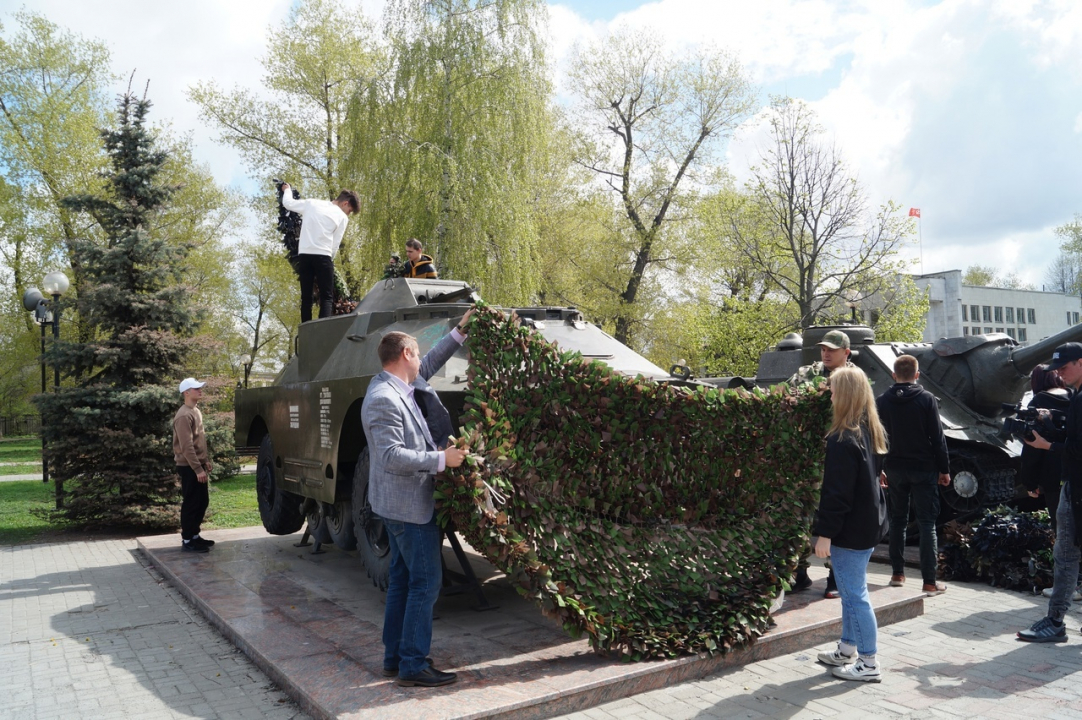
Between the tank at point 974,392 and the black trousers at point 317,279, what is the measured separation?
4445 millimetres

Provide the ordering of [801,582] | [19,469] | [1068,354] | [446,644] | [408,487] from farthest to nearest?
1. [19,469]
2. [801,582]
3. [1068,354]
4. [446,644]
5. [408,487]

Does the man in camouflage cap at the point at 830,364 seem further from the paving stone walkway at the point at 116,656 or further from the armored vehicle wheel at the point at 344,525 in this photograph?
the paving stone walkway at the point at 116,656

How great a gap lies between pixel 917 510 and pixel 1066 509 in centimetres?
150

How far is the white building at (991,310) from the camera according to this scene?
57.4 m

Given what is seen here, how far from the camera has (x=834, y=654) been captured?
18.0ft

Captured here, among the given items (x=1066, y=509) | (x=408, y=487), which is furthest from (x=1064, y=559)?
(x=408, y=487)

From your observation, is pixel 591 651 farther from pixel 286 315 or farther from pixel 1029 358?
pixel 286 315

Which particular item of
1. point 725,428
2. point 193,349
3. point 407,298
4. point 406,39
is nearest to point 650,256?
point 406,39

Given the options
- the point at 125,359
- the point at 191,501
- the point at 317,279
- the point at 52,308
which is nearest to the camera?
the point at 317,279

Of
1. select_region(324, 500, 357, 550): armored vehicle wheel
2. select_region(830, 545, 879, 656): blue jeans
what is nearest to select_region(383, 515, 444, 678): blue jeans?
select_region(830, 545, 879, 656): blue jeans

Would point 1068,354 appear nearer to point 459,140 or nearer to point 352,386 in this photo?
point 352,386

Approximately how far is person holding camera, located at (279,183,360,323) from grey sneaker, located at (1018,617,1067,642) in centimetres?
710

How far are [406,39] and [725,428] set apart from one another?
16.3m

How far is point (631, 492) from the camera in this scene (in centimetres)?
584
